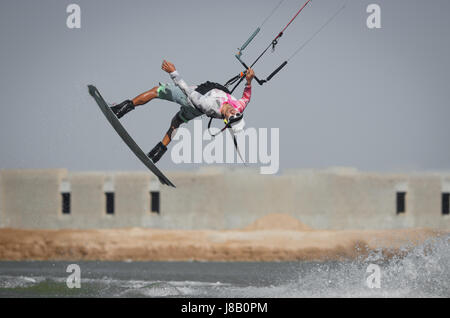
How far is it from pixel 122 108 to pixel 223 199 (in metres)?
44.9

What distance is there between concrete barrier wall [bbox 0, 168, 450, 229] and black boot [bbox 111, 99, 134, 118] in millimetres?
44361

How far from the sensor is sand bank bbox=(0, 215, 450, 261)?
206 ft

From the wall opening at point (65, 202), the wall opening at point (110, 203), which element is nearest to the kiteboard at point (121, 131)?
the wall opening at point (110, 203)

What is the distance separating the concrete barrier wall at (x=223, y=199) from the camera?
6162 centimetres

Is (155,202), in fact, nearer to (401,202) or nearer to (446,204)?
(401,202)

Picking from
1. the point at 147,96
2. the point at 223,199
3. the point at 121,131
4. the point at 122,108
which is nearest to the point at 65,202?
the point at 223,199

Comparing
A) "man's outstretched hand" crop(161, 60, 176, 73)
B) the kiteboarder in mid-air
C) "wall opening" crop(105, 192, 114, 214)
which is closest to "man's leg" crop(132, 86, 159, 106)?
the kiteboarder in mid-air

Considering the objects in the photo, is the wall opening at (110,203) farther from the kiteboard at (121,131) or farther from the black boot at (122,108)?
the black boot at (122,108)

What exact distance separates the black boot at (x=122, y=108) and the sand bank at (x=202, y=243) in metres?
46.0

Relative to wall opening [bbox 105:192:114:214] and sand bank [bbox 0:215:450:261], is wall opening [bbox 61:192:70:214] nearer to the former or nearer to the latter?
sand bank [bbox 0:215:450:261]

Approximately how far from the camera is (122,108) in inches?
655
